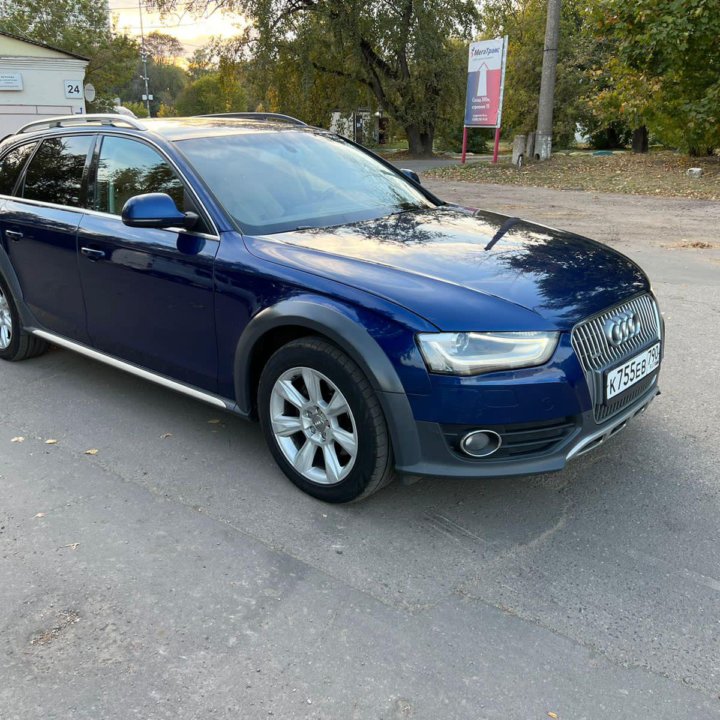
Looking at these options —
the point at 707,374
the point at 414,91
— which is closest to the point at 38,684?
the point at 707,374

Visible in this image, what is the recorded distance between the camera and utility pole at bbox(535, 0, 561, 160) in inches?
775

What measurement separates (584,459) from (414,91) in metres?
28.3

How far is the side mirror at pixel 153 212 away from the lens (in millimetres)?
3465

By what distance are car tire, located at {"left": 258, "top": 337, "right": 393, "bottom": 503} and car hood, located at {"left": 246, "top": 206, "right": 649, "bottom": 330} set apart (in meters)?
0.38

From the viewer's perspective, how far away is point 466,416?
282 centimetres

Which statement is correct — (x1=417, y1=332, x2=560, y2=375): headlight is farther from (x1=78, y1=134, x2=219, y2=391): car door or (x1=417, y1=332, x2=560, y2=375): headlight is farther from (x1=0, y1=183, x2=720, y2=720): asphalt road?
(x1=78, y1=134, x2=219, y2=391): car door

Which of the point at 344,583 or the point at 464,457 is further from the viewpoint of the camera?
the point at 464,457

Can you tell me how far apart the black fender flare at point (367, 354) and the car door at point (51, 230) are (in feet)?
6.03

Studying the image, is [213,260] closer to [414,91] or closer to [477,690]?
[477,690]

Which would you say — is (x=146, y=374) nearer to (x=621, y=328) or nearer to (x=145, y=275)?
(x=145, y=275)

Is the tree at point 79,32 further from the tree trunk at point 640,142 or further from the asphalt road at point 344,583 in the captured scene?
the asphalt road at point 344,583

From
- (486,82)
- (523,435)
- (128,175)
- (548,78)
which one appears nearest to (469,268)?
(523,435)

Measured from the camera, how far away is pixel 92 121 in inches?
178

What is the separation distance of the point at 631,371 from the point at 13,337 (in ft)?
13.7
